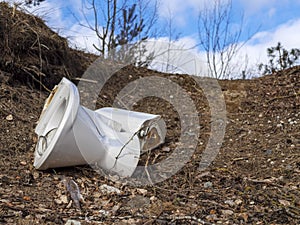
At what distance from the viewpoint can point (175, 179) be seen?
1983mm

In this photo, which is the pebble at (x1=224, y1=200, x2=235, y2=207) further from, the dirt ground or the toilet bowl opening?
the toilet bowl opening

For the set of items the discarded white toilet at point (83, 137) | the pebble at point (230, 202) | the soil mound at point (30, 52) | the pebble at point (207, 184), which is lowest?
the pebble at point (230, 202)

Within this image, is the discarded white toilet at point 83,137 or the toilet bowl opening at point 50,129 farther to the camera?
the toilet bowl opening at point 50,129

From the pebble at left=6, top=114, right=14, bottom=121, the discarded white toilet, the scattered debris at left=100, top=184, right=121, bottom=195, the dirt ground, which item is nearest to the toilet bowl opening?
the discarded white toilet

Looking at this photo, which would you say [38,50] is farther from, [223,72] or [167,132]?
[223,72]

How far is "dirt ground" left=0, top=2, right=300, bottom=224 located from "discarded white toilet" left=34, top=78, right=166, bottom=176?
0.08 m

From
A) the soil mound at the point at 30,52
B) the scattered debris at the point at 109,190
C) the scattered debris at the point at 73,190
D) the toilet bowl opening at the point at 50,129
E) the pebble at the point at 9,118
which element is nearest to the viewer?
the scattered debris at the point at 73,190

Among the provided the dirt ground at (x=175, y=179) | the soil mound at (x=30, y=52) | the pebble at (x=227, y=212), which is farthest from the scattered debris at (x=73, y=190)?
the soil mound at (x=30, y=52)

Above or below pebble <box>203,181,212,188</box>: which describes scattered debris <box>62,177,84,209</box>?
below

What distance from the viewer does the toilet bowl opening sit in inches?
72.9

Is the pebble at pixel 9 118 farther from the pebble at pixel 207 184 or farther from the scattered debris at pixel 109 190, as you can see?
the pebble at pixel 207 184

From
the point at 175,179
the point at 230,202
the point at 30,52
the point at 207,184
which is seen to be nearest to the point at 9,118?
the point at 30,52

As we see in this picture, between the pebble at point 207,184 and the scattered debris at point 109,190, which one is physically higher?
the pebble at point 207,184

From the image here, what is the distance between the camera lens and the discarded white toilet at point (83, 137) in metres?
1.74
